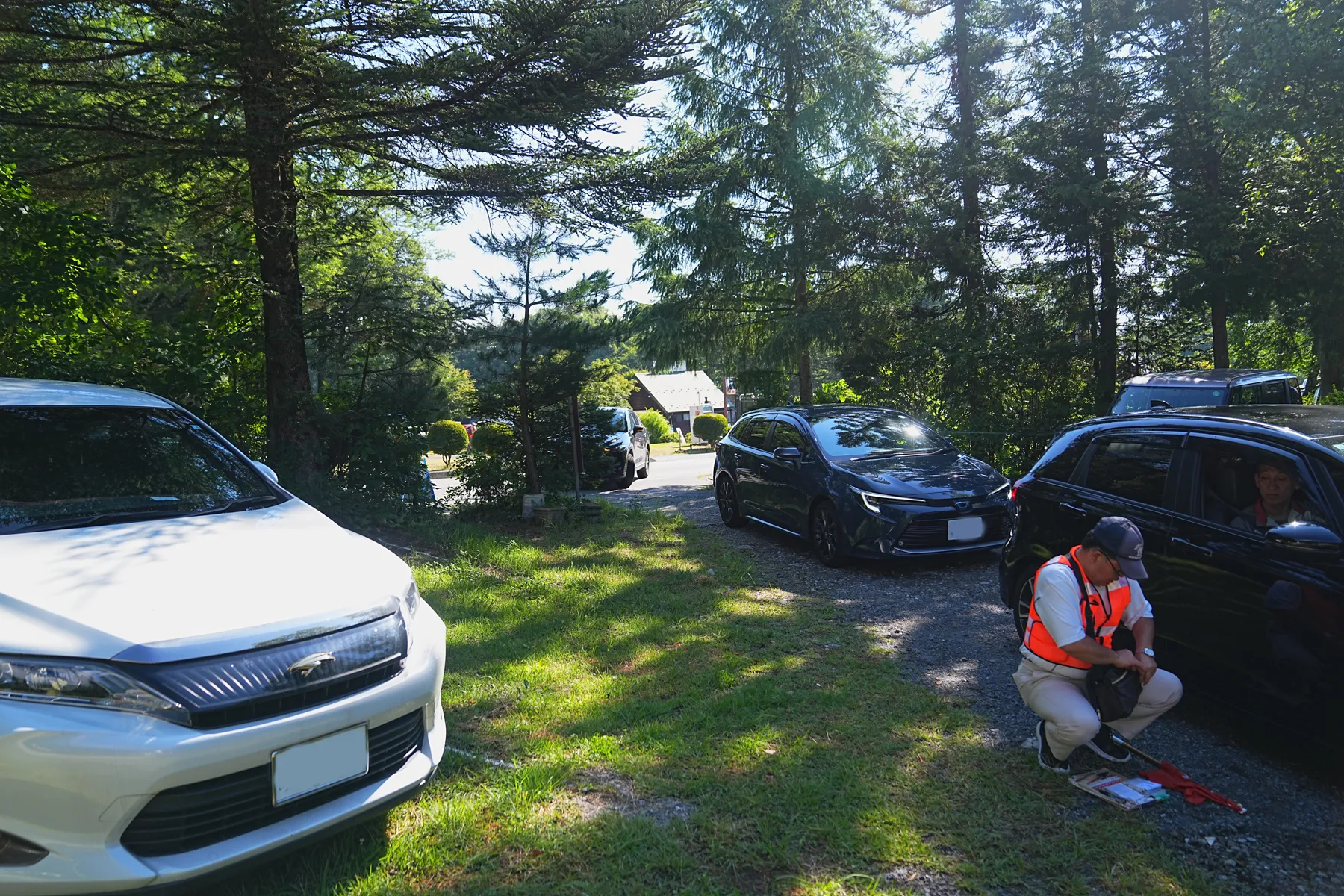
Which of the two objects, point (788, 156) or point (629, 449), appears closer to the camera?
point (788, 156)

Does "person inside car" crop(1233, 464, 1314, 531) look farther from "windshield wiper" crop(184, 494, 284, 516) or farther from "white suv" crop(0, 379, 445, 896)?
"windshield wiper" crop(184, 494, 284, 516)

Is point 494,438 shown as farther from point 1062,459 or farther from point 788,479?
point 1062,459

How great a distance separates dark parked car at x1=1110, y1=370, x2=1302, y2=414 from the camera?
10023 millimetres

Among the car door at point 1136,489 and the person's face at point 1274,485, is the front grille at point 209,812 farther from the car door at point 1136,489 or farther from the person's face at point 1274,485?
the person's face at point 1274,485

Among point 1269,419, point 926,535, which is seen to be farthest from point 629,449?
point 1269,419

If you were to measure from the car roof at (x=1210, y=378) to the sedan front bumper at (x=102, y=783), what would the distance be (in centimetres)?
1141

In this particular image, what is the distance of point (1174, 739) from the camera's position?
13.1 ft

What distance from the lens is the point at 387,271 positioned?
1033cm

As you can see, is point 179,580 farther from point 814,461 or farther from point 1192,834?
point 814,461

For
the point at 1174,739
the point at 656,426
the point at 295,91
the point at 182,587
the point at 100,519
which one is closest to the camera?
the point at 182,587

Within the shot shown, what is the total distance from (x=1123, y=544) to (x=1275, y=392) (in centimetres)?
945

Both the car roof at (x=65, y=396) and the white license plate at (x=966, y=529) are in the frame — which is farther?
the white license plate at (x=966, y=529)

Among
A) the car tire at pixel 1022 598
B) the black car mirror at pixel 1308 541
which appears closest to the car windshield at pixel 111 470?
the car tire at pixel 1022 598

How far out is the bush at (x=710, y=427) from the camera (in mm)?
39250
